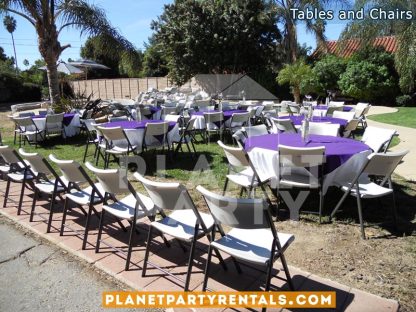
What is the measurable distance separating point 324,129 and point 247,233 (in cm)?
367

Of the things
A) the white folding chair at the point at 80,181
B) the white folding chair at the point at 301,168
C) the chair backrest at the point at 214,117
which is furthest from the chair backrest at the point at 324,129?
the white folding chair at the point at 80,181

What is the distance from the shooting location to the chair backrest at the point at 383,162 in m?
3.41

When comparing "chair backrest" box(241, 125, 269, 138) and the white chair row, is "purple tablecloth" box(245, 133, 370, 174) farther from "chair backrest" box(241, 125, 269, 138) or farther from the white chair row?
the white chair row

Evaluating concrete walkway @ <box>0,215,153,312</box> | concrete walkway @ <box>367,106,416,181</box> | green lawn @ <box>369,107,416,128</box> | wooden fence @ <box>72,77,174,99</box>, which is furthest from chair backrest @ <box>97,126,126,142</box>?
wooden fence @ <box>72,77,174,99</box>

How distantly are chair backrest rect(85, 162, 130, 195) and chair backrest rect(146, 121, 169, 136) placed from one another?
10.3 ft

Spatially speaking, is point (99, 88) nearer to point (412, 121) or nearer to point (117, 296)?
point (412, 121)

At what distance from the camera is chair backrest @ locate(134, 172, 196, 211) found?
244 cm

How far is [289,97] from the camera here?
70.8 feet

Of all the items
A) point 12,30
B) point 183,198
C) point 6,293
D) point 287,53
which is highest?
point 12,30

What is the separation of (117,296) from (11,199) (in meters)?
2.95

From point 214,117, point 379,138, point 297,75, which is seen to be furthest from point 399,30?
point 379,138

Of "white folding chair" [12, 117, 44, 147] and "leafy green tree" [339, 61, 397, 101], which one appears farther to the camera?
"leafy green tree" [339, 61, 397, 101]

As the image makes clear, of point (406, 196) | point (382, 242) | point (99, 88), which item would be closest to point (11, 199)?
point (382, 242)

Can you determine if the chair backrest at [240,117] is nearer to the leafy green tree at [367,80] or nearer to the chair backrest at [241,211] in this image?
the chair backrest at [241,211]
